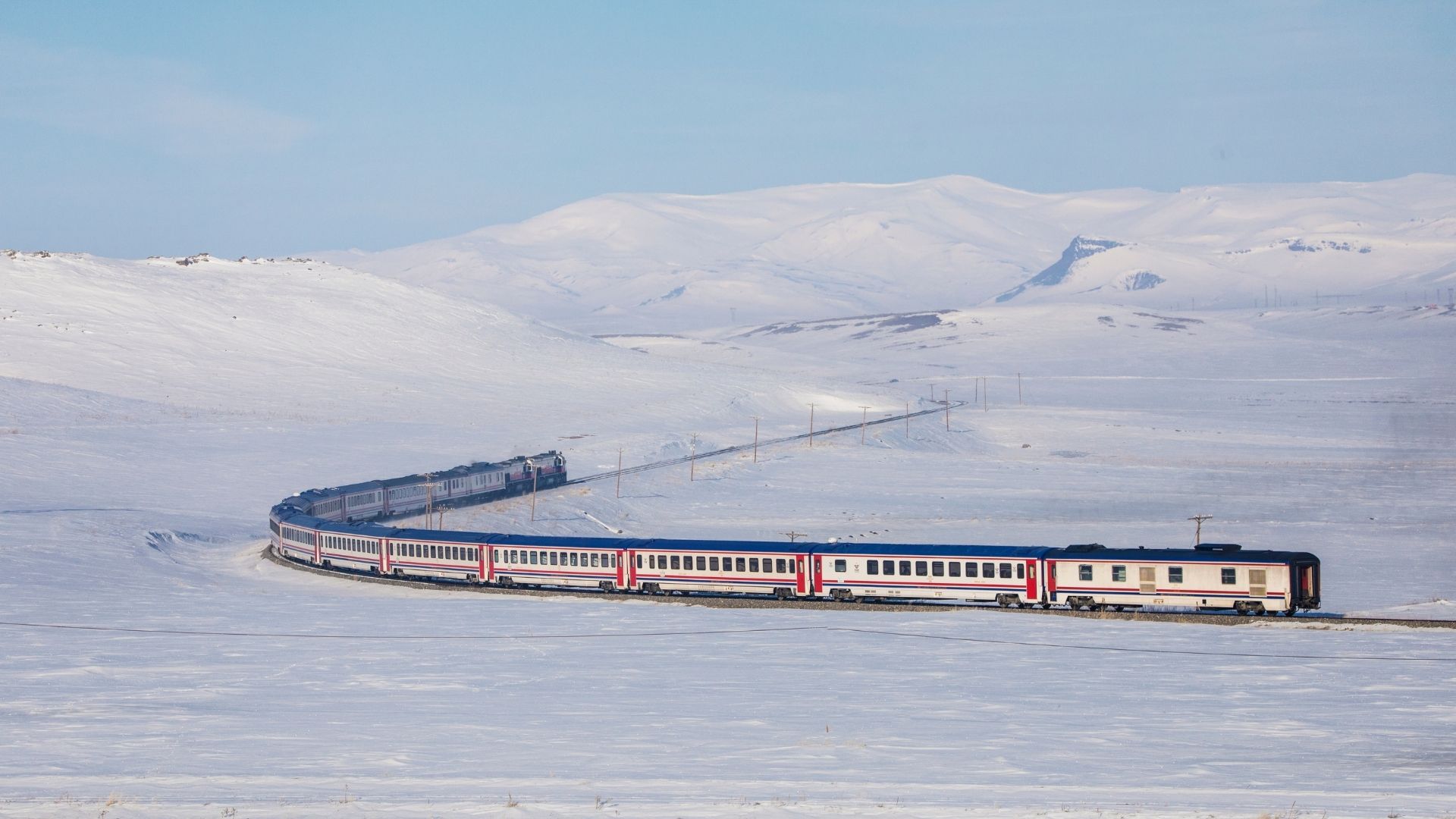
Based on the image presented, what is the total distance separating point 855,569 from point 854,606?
4.34 feet

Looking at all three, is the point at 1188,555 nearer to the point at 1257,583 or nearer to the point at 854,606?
the point at 1257,583

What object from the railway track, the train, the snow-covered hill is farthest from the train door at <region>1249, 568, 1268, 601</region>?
the snow-covered hill

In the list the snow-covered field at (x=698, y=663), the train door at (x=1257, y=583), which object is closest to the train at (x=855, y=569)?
the train door at (x=1257, y=583)

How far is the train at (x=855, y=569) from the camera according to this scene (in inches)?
1826

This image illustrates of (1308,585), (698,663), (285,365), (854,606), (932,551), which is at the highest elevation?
(285,365)

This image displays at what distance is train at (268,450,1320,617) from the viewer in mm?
46375

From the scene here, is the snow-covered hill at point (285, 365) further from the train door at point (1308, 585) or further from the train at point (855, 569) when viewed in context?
the train door at point (1308, 585)

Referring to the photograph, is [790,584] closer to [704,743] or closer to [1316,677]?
[1316,677]

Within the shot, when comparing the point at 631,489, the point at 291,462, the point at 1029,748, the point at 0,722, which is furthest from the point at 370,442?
the point at 1029,748

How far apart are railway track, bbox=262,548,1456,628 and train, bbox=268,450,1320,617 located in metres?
0.27

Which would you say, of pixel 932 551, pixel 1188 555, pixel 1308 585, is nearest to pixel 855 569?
pixel 932 551

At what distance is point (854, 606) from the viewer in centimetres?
5022

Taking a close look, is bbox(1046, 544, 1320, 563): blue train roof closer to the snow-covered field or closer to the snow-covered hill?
the snow-covered field

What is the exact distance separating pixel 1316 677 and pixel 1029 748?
11.7 m
